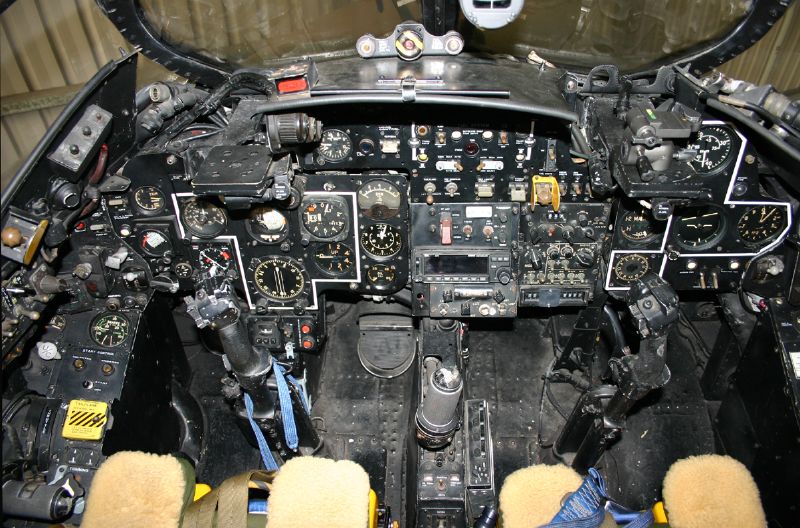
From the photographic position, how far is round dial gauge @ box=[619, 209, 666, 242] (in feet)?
14.4

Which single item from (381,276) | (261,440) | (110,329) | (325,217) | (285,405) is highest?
(325,217)

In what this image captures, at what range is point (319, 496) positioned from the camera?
286cm

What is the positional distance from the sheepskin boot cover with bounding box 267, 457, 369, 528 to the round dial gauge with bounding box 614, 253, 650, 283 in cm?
260

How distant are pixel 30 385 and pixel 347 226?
2.47 m

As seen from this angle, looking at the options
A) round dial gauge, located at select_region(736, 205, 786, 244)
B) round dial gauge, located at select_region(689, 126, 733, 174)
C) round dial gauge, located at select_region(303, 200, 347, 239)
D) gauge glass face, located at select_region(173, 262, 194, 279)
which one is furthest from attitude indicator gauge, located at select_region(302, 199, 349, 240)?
round dial gauge, located at select_region(736, 205, 786, 244)

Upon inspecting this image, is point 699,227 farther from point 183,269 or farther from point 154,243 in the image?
point 154,243

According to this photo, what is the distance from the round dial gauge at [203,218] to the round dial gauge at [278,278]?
0.38 meters

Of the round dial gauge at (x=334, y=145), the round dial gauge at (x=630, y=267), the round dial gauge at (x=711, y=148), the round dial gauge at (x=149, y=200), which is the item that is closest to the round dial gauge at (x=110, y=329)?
the round dial gauge at (x=149, y=200)

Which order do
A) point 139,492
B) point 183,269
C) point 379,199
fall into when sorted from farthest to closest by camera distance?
1. point 183,269
2. point 379,199
3. point 139,492

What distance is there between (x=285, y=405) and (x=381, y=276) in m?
1.16

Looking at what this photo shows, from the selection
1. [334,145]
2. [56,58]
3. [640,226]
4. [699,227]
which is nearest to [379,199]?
[334,145]

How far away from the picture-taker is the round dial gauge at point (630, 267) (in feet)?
15.0

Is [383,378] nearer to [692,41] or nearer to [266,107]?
[266,107]

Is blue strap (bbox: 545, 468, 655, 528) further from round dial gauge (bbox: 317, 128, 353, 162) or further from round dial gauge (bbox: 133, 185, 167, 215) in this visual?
round dial gauge (bbox: 133, 185, 167, 215)
